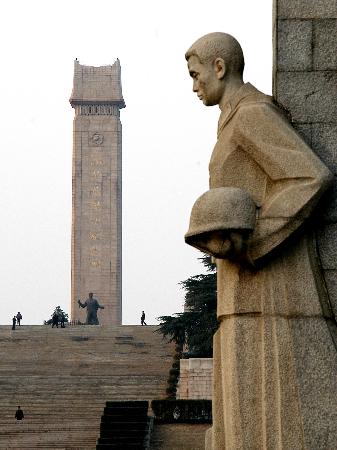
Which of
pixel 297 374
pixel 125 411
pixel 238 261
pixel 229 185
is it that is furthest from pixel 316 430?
pixel 125 411

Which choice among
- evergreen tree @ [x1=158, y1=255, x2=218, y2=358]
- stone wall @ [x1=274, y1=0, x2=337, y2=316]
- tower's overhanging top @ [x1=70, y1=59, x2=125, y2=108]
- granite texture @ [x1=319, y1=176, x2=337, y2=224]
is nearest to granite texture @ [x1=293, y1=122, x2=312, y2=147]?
stone wall @ [x1=274, y1=0, x2=337, y2=316]

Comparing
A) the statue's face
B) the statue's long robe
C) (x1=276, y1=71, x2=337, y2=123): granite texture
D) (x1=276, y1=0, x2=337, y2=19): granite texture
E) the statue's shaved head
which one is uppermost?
(x1=276, y1=0, x2=337, y2=19): granite texture

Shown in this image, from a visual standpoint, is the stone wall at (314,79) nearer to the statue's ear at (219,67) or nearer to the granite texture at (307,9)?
the granite texture at (307,9)

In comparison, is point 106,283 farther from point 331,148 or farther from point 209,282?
point 331,148

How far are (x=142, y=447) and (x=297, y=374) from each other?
18.1 metres

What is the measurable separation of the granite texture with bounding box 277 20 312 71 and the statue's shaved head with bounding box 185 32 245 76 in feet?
0.60

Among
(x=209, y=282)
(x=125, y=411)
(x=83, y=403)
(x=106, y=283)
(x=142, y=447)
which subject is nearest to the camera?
(x=142, y=447)

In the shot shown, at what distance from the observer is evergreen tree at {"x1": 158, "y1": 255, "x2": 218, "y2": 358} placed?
33969 mm

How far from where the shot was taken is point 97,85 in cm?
8694

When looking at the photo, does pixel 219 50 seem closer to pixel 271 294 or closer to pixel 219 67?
pixel 219 67

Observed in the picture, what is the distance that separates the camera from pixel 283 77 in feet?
18.2

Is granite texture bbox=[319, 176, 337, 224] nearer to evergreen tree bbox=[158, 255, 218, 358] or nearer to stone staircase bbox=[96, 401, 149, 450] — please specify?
stone staircase bbox=[96, 401, 149, 450]

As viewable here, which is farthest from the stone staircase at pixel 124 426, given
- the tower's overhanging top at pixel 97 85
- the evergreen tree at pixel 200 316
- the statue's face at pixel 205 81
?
the tower's overhanging top at pixel 97 85

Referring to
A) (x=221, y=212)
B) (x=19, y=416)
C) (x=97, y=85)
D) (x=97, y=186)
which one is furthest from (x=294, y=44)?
(x=97, y=85)
